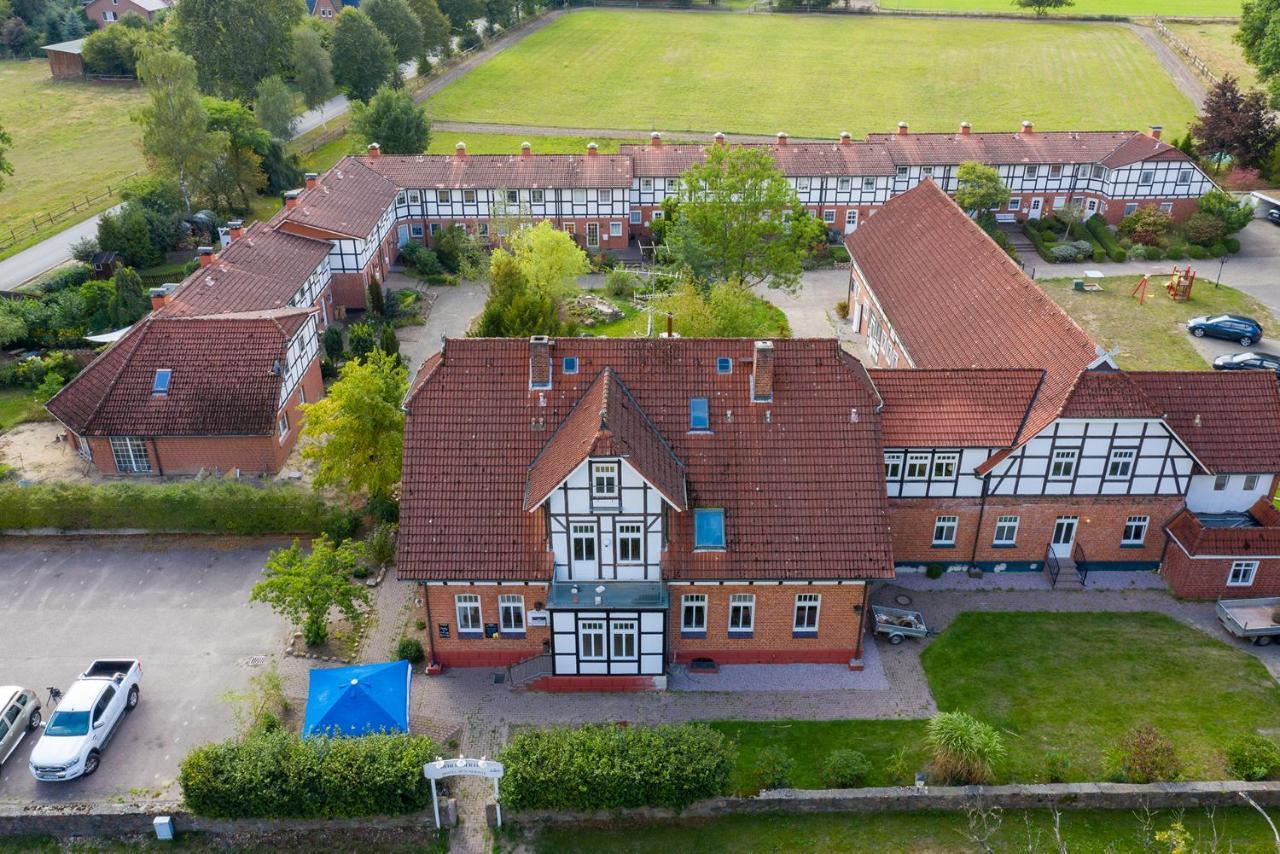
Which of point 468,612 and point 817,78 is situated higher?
point 817,78

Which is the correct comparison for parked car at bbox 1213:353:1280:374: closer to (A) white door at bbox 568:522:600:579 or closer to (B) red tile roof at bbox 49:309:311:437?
(A) white door at bbox 568:522:600:579

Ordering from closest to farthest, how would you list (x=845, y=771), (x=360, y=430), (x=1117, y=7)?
(x=845, y=771), (x=360, y=430), (x=1117, y=7)

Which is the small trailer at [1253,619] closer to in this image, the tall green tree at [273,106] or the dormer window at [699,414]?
the dormer window at [699,414]

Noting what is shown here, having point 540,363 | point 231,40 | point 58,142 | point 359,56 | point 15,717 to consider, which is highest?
point 231,40

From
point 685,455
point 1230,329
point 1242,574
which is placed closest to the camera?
point 685,455

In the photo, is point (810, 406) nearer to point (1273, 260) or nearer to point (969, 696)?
point (969, 696)

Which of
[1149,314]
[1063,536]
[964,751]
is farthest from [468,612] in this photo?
[1149,314]

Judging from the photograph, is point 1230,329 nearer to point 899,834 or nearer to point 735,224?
point 735,224

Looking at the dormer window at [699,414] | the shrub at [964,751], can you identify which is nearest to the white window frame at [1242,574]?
the shrub at [964,751]
